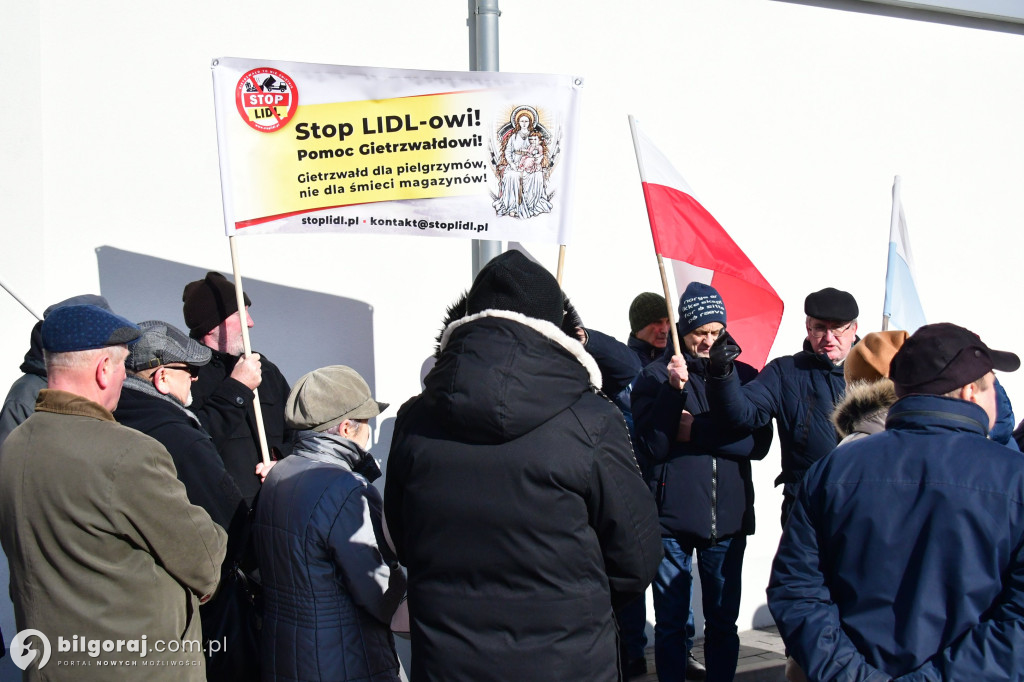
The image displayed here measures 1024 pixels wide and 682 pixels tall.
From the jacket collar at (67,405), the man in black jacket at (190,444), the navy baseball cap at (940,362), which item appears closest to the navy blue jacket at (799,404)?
the navy baseball cap at (940,362)

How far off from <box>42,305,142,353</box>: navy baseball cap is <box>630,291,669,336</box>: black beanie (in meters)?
2.97

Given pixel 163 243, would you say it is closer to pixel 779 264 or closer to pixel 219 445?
pixel 219 445

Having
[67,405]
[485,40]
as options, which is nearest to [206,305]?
[67,405]

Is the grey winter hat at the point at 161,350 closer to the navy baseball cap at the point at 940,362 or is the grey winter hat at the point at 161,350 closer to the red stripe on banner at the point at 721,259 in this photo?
the red stripe on banner at the point at 721,259

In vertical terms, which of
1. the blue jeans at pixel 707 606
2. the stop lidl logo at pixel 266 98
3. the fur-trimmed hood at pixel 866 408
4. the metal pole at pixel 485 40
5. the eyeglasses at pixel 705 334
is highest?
the metal pole at pixel 485 40

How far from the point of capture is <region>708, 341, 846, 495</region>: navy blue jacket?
4176mm

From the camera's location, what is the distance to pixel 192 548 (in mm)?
2643

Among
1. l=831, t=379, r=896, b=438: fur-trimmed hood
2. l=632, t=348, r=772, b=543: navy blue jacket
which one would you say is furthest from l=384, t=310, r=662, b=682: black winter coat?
l=632, t=348, r=772, b=543: navy blue jacket

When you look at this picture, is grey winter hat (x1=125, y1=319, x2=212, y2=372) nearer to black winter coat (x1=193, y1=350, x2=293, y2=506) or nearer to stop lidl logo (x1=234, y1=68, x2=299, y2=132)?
black winter coat (x1=193, y1=350, x2=293, y2=506)

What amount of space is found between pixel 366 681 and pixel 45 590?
0.96 m

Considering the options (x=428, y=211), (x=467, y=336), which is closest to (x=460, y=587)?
(x=467, y=336)

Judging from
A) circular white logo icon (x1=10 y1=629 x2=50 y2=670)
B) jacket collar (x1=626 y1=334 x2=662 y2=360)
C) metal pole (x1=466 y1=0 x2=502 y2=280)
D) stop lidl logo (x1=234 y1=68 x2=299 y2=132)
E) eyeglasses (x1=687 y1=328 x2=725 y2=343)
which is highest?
metal pole (x1=466 y1=0 x2=502 y2=280)

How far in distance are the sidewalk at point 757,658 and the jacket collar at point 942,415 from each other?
300 centimetres

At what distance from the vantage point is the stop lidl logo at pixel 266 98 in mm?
3764
